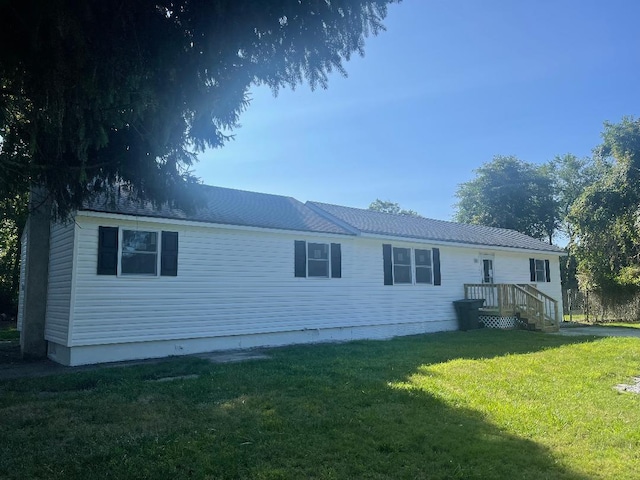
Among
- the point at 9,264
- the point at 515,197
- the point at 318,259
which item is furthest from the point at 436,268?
the point at 515,197

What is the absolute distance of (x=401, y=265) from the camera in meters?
15.5

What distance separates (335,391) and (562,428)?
9.10 ft

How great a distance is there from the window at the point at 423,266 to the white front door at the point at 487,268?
3296 millimetres

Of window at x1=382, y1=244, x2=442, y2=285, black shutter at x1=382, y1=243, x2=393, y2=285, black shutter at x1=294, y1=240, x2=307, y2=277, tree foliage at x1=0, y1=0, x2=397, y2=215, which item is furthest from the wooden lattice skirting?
tree foliage at x1=0, y1=0, x2=397, y2=215

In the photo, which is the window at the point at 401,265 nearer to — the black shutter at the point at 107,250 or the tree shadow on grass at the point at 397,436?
the tree shadow on grass at the point at 397,436

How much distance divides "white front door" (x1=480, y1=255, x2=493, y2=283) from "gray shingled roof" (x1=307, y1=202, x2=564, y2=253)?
2.04 ft

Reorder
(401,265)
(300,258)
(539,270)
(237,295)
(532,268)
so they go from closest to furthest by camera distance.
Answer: (237,295) → (300,258) → (401,265) → (532,268) → (539,270)

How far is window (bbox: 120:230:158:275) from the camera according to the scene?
10227 millimetres

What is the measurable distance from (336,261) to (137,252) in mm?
5696

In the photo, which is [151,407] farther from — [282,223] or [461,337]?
[461,337]

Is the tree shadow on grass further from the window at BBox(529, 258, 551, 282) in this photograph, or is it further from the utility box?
the window at BBox(529, 258, 551, 282)

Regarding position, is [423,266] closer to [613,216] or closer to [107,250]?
[107,250]

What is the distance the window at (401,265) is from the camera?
50.2 feet

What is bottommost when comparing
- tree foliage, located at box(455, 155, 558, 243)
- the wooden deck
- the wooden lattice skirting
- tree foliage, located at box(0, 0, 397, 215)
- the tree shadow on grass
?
the tree shadow on grass
